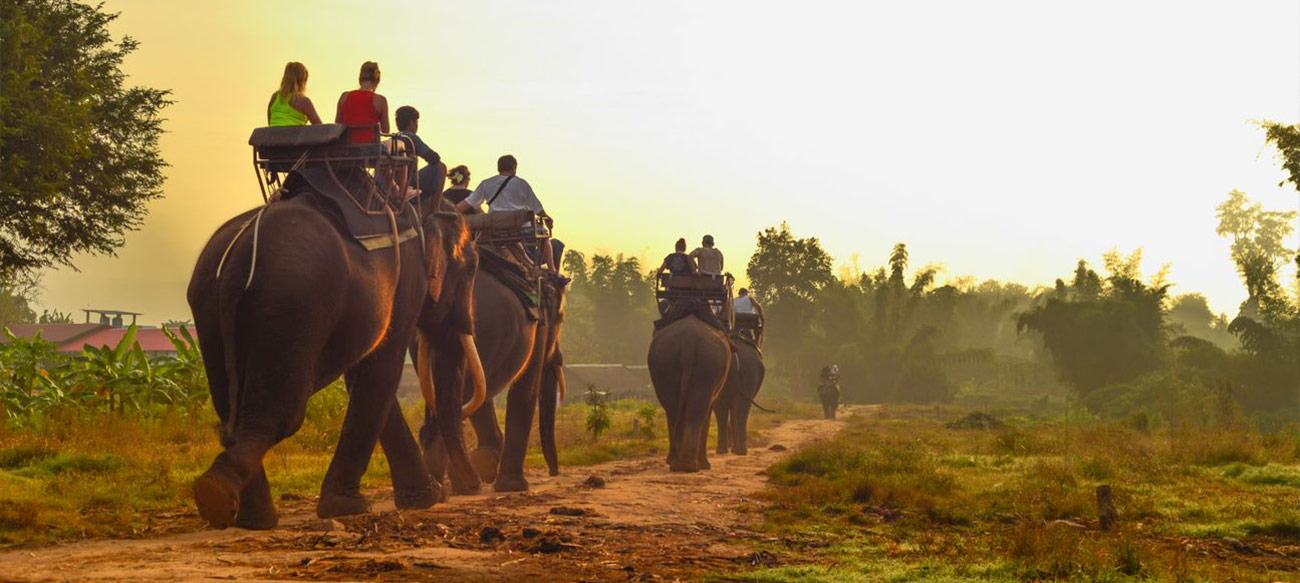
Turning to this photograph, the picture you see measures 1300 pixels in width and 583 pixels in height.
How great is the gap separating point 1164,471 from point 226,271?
41.5 feet

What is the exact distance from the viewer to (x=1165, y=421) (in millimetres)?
33094

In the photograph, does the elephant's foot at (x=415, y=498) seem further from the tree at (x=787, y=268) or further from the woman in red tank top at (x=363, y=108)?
the tree at (x=787, y=268)

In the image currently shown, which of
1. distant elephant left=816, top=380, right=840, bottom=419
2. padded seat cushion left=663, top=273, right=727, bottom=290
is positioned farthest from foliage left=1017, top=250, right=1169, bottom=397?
padded seat cushion left=663, top=273, right=727, bottom=290

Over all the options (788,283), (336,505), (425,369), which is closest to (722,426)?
(425,369)

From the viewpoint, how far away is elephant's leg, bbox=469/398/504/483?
11.7m

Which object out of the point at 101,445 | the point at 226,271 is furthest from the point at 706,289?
the point at 226,271

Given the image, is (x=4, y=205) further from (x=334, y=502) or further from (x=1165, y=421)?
(x=1165, y=421)

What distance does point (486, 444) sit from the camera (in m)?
12.1

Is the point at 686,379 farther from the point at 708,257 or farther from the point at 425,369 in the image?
the point at 425,369

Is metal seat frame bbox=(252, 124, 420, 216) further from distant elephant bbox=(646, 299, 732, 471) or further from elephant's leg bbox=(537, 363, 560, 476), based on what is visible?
distant elephant bbox=(646, 299, 732, 471)

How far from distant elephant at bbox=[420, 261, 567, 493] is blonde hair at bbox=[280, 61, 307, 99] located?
11.3 ft

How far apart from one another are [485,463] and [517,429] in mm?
894

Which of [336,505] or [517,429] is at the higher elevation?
[517,429]

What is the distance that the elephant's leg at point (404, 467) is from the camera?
31.0 feet
